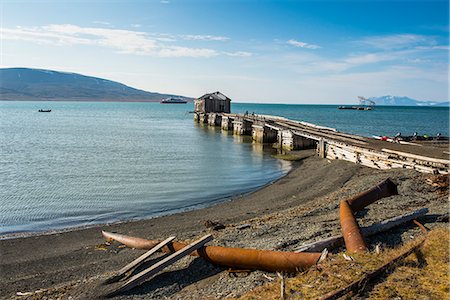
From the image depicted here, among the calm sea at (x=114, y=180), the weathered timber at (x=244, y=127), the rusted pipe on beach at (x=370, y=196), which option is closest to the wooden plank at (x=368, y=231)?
the rusted pipe on beach at (x=370, y=196)

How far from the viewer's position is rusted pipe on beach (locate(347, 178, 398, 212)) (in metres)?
11.8

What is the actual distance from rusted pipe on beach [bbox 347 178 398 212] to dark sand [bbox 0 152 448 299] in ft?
1.72

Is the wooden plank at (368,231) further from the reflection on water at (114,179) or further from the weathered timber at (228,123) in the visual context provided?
the weathered timber at (228,123)

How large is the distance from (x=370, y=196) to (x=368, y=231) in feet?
9.64

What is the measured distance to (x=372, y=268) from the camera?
7238 millimetres

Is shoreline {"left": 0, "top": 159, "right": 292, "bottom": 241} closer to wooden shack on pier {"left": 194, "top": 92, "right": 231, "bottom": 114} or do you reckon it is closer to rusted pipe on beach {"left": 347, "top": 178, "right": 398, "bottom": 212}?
rusted pipe on beach {"left": 347, "top": 178, "right": 398, "bottom": 212}

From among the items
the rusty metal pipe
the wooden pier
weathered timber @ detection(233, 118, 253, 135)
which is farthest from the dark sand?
weathered timber @ detection(233, 118, 253, 135)

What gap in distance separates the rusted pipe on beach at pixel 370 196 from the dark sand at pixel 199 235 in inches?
20.6

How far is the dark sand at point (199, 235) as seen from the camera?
861cm

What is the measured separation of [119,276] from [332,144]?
23.1 metres

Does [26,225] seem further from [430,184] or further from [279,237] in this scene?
[430,184]

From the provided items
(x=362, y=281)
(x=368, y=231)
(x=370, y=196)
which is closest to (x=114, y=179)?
(x=370, y=196)

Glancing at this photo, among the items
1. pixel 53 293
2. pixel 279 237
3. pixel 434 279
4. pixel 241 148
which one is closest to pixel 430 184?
pixel 279 237

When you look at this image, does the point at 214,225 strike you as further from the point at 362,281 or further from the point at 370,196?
the point at 362,281
